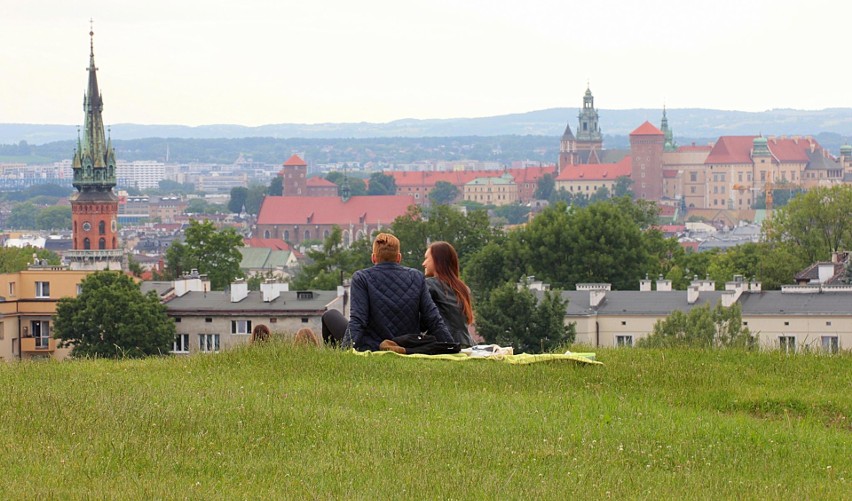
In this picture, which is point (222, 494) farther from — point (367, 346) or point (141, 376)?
point (367, 346)

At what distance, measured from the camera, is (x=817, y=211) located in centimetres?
9575

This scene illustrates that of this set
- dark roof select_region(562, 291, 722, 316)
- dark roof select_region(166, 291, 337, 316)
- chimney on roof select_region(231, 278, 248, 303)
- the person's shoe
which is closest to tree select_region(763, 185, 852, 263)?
dark roof select_region(562, 291, 722, 316)

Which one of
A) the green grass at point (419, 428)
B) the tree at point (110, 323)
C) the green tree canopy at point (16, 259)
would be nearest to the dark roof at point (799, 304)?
the tree at point (110, 323)

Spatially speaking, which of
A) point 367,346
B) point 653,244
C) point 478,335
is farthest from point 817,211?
point 367,346

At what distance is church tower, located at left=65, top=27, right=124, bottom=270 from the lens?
119812mm

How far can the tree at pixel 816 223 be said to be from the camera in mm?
93438

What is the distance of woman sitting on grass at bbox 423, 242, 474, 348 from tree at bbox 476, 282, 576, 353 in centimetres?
3367

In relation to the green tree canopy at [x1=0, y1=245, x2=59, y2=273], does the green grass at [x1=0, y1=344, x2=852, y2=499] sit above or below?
above

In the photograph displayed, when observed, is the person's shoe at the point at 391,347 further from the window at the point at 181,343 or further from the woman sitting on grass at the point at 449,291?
the window at the point at 181,343

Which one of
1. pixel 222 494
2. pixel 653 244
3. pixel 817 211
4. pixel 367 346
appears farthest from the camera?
pixel 817 211

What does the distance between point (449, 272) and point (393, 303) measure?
88cm

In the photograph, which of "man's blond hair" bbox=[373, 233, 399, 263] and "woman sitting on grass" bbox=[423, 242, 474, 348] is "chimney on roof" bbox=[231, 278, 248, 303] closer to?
"woman sitting on grass" bbox=[423, 242, 474, 348]

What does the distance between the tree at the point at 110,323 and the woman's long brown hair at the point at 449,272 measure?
3834cm

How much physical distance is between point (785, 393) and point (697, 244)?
173 metres
